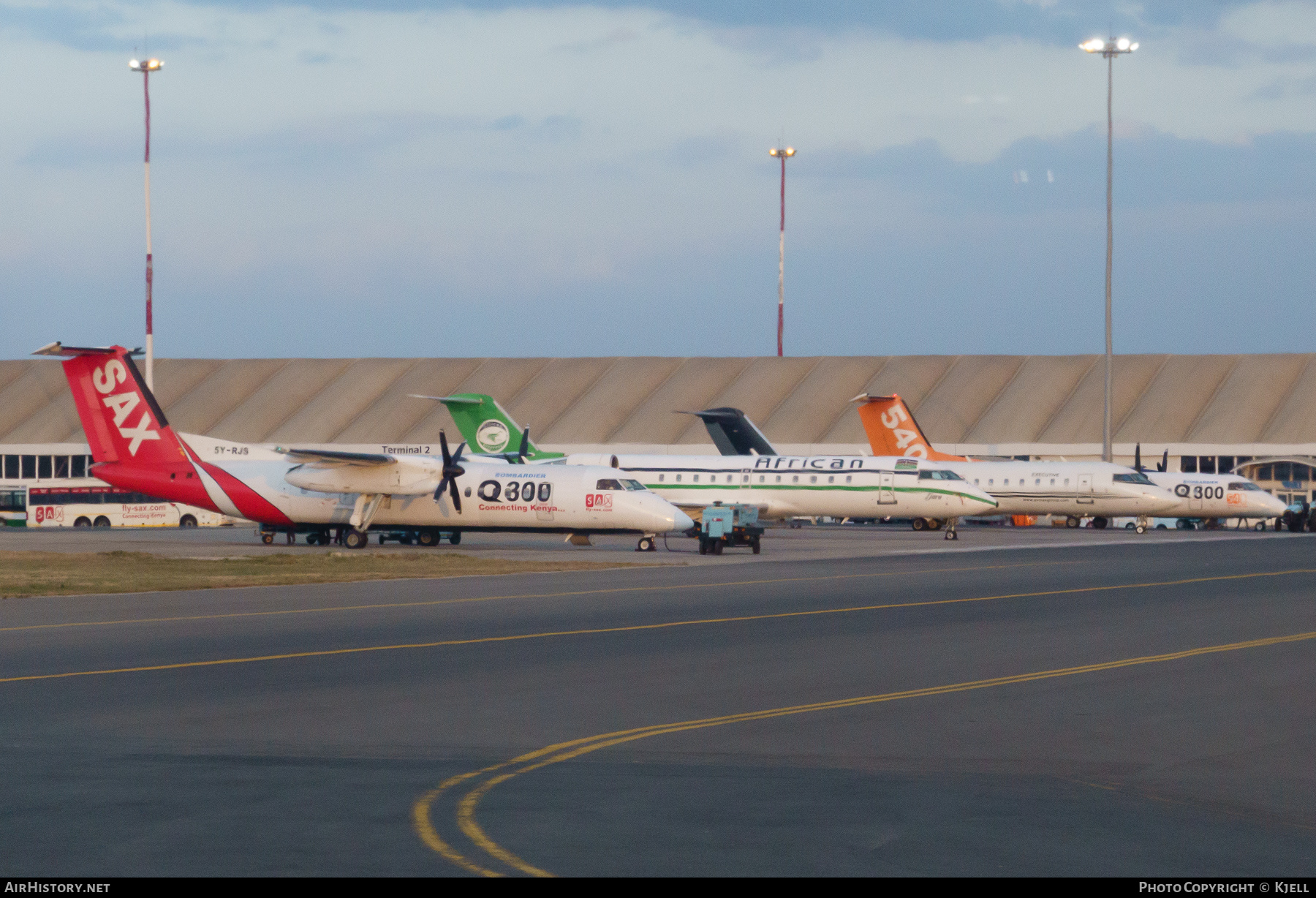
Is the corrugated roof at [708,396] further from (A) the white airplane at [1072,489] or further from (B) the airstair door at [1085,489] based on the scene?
(B) the airstair door at [1085,489]

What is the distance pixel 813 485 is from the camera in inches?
2116

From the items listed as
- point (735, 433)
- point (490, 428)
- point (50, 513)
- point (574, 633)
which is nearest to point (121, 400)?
point (490, 428)

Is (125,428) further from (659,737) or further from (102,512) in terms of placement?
(659,737)

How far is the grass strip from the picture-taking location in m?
29.1

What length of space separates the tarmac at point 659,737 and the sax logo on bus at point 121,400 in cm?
2174

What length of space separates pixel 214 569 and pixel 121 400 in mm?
13584

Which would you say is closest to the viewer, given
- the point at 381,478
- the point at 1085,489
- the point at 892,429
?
the point at 381,478

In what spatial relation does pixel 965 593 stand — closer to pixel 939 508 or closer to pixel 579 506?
pixel 579 506

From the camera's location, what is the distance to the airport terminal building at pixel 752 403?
78625 mm

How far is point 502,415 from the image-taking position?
202ft

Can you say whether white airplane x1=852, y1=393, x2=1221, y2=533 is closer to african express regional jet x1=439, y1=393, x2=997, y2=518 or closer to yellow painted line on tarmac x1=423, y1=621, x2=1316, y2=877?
african express regional jet x1=439, y1=393, x2=997, y2=518

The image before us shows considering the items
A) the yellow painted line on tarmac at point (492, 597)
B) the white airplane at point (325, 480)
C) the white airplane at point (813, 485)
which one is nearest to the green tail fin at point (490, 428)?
the white airplane at point (813, 485)

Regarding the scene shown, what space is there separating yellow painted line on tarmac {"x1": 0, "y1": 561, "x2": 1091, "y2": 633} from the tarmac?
8.1 inches
